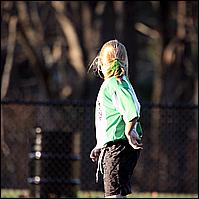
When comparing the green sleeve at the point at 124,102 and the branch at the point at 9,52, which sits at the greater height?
the branch at the point at 9,52

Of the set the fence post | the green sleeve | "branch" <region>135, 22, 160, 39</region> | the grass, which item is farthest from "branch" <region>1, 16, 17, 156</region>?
the green sleeve

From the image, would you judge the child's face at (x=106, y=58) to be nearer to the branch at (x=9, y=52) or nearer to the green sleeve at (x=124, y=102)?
the green sleeve at (x=124, y=102)

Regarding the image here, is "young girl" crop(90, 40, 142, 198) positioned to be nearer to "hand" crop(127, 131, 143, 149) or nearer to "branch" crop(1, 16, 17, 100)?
"hand" crop(127, 131, 143, 149)

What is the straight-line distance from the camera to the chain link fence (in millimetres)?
13234

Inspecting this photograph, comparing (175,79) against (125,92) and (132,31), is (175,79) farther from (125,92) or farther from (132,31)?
(125,92)

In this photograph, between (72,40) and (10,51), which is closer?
(72,40)

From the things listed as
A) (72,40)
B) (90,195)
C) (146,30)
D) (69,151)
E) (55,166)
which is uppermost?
(146,30)

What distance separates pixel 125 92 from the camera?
7.74 meters

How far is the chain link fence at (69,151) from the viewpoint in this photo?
521 inches

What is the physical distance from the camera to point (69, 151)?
1345 centimetres

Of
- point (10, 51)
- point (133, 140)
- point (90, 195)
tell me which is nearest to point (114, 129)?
point (133, 140)

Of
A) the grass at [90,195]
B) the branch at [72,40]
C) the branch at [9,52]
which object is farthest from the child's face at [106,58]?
the branch at [72,40]

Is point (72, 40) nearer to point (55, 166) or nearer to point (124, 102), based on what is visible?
point (55, 166)

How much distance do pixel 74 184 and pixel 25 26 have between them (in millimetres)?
11208
